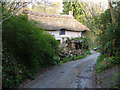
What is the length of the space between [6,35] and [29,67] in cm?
310

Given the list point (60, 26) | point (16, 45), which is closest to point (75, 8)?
point (60, 26)

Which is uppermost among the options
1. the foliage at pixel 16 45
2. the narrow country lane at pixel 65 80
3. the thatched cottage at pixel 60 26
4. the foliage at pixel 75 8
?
the foliage at pixel 75 8

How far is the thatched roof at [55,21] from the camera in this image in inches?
894

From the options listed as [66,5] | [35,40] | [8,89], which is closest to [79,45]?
[66,5]

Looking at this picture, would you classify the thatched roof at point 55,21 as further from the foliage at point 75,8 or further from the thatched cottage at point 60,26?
the foliage at point 75,8

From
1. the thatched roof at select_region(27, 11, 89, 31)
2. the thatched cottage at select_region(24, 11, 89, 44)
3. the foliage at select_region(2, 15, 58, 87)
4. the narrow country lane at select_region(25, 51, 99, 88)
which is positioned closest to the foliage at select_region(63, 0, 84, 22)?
the thatched roof at select_region(27, 11, 89, 31)

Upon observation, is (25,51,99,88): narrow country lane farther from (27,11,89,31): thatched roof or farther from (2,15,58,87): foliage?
(27,11,89,31): thatched roof

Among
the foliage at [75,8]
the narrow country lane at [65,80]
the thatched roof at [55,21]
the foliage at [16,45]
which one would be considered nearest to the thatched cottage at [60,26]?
the thatched roof at [55,21]

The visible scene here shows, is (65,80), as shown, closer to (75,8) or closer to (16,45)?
(16,45)

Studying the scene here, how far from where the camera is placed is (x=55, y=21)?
24.4m

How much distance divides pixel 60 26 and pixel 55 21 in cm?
147

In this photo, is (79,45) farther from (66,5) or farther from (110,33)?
(110,33)

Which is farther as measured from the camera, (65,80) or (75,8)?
(75,8)

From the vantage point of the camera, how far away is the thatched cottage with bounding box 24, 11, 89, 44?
2294cm
